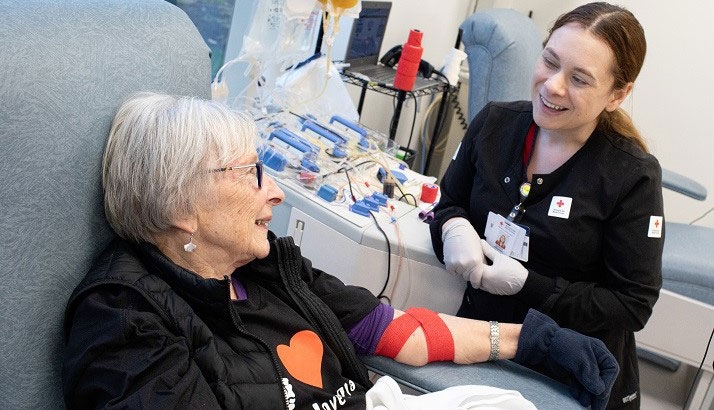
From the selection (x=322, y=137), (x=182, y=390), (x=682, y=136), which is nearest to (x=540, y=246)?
(x=322, y=137)

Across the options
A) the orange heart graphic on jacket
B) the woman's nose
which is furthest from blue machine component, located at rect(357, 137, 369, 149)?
the orange heart graphic on jacket

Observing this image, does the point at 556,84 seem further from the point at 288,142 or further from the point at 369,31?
the point at 369,31

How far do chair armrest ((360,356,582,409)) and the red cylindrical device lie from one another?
5.20ft

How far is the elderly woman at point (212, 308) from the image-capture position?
45.2 inches

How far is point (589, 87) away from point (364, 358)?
798 millimetres

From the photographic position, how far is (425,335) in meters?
1.68

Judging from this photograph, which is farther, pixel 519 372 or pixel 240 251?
pixel 519 372

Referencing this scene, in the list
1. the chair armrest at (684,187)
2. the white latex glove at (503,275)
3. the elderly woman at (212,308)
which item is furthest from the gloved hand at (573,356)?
the chair armrest at (684,187)

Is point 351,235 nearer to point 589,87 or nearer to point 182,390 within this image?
point 589,87

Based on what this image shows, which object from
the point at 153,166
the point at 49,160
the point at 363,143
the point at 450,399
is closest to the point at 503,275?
the point at 450,399

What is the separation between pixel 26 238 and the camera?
3.67 ft

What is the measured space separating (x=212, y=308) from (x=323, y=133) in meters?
1.09

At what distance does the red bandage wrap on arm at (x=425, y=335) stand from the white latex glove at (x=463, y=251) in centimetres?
22

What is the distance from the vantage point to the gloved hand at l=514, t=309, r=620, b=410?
161 cm
